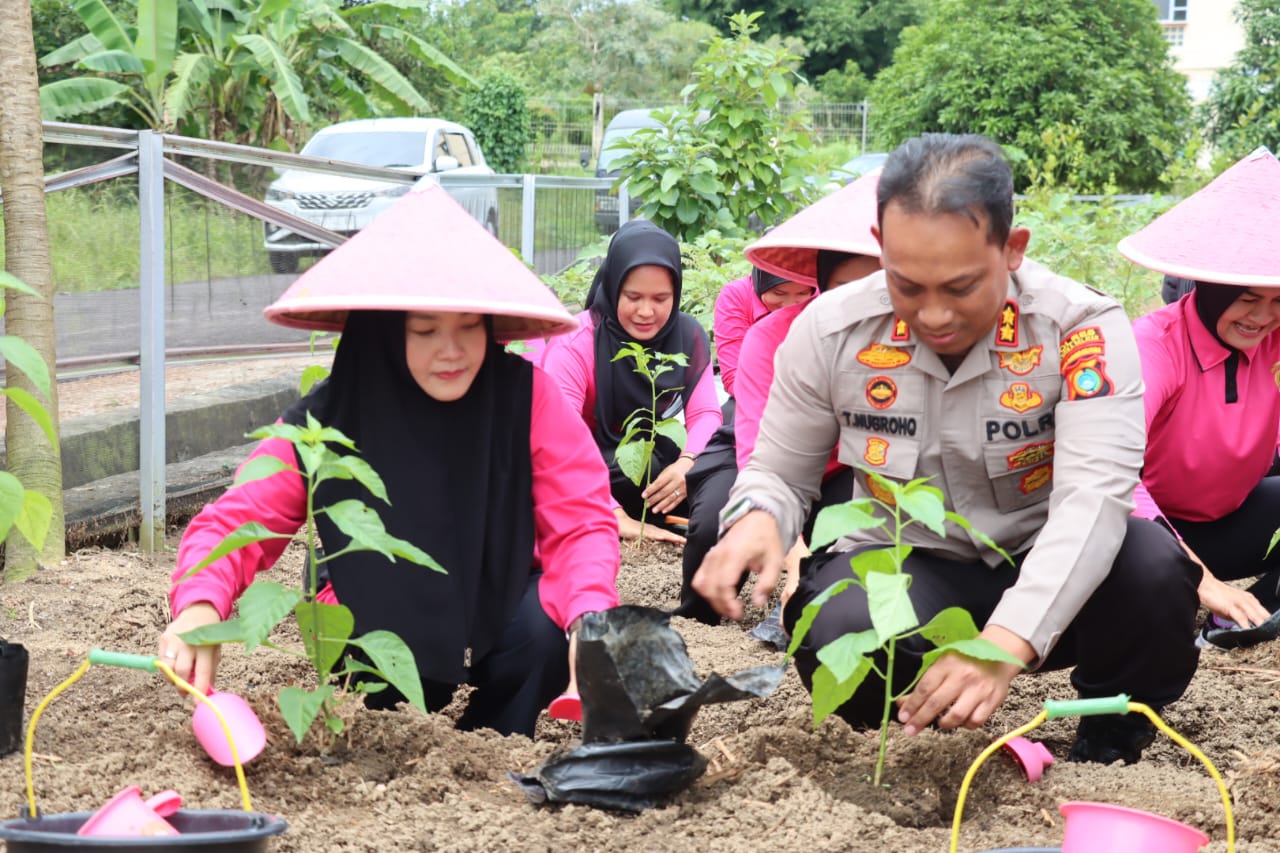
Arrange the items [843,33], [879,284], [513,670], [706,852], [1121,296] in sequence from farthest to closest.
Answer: [843,33] < [1121,296] < [513,670] < [879,284] < [706,852]

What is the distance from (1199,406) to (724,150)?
4007mm

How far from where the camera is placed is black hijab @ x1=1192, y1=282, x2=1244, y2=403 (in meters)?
3.12

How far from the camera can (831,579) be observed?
249 cm

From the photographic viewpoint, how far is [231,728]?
201cm

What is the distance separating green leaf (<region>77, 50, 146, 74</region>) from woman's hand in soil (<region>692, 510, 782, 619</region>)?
12.8 m

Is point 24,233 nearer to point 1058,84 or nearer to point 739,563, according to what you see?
point 739,563

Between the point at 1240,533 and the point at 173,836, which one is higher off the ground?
the point at 173,836

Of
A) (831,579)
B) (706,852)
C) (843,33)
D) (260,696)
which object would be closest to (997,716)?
(831,579)

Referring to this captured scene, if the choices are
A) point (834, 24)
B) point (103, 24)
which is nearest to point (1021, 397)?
point (103, 24)

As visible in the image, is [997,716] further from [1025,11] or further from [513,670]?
[1025,11]

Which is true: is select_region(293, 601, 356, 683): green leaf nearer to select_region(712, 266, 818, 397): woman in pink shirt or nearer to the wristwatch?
the wristwatch

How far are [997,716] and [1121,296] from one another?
508cm

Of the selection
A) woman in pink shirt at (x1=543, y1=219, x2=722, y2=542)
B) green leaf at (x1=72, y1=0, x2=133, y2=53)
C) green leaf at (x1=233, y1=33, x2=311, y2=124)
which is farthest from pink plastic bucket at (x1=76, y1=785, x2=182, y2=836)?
green leaf at (x1=72, y1=0, x2=133, y2=53)

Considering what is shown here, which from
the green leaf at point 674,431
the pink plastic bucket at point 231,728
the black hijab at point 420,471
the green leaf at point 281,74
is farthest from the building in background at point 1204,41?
the pink plastic bucket at point 231,728
